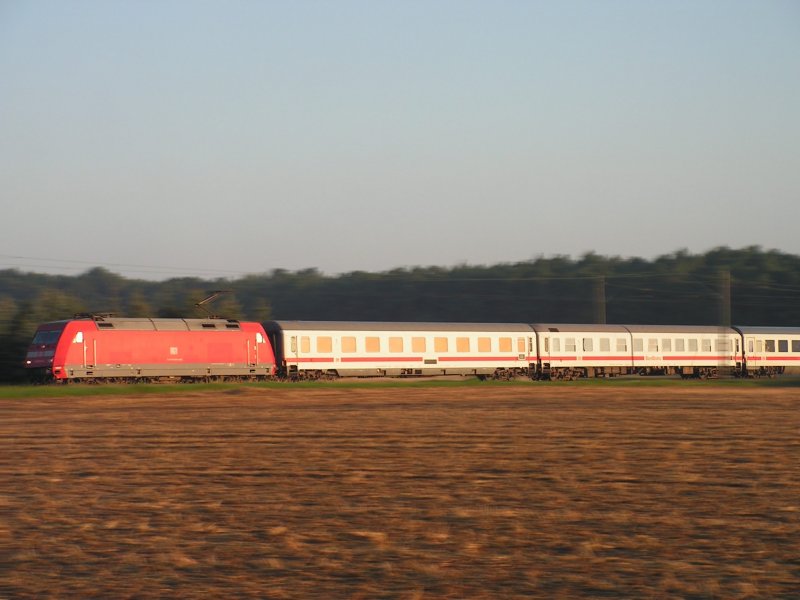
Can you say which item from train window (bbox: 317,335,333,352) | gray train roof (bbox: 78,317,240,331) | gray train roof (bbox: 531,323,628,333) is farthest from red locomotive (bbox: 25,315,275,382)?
gray train roof (bbox: 531,323,628,333)

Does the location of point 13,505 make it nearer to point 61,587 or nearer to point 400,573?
point 61,587

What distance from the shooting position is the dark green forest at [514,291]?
112 m

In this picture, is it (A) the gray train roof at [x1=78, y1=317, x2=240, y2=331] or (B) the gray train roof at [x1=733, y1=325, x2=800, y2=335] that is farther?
(B) the gray train roof at [x1=733, y1=325, x2=800, y2=335]

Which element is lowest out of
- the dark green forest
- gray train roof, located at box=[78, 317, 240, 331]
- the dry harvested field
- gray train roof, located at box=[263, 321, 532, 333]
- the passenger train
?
the dry harvested field

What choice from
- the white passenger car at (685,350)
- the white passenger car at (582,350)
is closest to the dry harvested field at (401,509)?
the white passenger car at (582,350)

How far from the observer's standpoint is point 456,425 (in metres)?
24.8

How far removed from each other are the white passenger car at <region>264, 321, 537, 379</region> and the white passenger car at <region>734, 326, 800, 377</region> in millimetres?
16464

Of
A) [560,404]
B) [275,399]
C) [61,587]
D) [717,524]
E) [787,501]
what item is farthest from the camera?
[275,399]

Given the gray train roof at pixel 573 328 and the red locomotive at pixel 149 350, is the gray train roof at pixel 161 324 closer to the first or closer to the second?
the red locomotive at pixel 149 350

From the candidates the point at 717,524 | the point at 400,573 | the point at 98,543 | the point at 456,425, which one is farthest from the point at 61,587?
the point at 456,425

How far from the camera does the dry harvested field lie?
9359 mm

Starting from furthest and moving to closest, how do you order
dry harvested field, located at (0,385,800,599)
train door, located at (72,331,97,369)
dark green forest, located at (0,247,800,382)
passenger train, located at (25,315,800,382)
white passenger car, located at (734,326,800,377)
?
dark green forest, located at (0,247,800,382)
white passenger car, located at (734,326,800,377)
passenger train, located at (25,315,800,382)
train door, located at (72,331,97,369)
dry harvested field, located at (0,385,800,599)

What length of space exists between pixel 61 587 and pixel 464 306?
115691 mm

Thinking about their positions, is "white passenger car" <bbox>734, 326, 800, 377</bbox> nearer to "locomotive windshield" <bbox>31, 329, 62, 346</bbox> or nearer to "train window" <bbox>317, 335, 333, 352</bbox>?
"train window" <bbox>317, 335, 333, 352</bbox>
